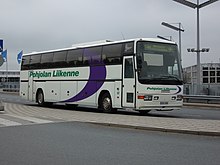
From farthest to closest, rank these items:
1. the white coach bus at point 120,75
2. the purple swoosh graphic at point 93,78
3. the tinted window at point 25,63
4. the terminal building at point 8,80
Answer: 1. the terminal building at point 8,80
2. the tinted window at point 25,63
3. the purple swoosh graphic at point 93,78
4. the white coach bus at point 120,75

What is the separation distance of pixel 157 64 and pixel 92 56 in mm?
4474

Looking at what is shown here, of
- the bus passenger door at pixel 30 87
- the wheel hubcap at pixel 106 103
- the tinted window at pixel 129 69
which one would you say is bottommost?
the wheel hubcap at pixel 106 103

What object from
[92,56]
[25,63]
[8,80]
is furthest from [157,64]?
[8,80]

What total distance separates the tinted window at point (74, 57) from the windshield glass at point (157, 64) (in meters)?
5.15

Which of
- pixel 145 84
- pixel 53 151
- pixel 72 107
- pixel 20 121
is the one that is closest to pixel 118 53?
pixel 145 84

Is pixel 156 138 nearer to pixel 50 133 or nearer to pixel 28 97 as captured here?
pixel 50 133

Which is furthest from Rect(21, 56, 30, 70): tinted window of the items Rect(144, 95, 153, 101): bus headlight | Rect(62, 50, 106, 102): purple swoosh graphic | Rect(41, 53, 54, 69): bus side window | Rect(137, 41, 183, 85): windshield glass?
Rect(144, 95, 153, 101): bus headlight

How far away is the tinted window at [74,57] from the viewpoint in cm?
2197


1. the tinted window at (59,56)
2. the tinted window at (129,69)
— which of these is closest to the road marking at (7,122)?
the tinted window at (129,69)

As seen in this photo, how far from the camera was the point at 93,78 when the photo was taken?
20.7 meters

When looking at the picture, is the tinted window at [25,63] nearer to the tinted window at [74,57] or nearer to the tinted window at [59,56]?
the tinted window at [59,56]

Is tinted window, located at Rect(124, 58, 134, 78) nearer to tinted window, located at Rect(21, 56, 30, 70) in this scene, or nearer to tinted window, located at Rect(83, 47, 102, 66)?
tinted window, located at Rect(83, 47, 102, 66)

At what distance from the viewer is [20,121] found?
15328 millimetres

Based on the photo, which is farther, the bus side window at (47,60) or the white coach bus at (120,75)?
the bus side window at (47,60)
